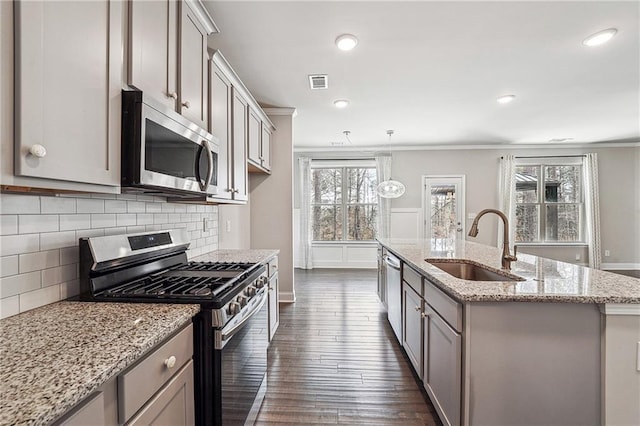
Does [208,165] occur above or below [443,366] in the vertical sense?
above

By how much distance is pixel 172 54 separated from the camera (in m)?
1.47

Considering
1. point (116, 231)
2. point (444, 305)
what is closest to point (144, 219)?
point (116, 231)

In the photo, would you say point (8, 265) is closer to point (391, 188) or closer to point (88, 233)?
point (88, 233)

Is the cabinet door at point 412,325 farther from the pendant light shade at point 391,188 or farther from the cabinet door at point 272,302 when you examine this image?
the pendant light shade at point 391,188

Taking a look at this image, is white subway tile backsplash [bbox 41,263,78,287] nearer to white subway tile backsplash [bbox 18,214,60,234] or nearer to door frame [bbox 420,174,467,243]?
white subway tile backsplash [bbox 18,214,60,234]

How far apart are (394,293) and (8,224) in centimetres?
262

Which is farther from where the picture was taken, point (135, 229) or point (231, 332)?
point (135, 229)

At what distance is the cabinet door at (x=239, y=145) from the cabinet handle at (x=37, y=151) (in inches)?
63.9

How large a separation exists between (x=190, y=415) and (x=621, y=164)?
8.67 metres

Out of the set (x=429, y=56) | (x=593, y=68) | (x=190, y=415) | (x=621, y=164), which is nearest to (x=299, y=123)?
(x=429, y=56)

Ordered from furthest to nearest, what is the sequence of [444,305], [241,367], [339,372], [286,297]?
[286,297] < [339,372] < [444,305] < [241,367]

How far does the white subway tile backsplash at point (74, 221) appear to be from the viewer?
1249 mm

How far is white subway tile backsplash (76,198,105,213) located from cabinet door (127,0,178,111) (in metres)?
0.57

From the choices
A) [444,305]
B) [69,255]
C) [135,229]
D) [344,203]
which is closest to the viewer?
[69,255]
